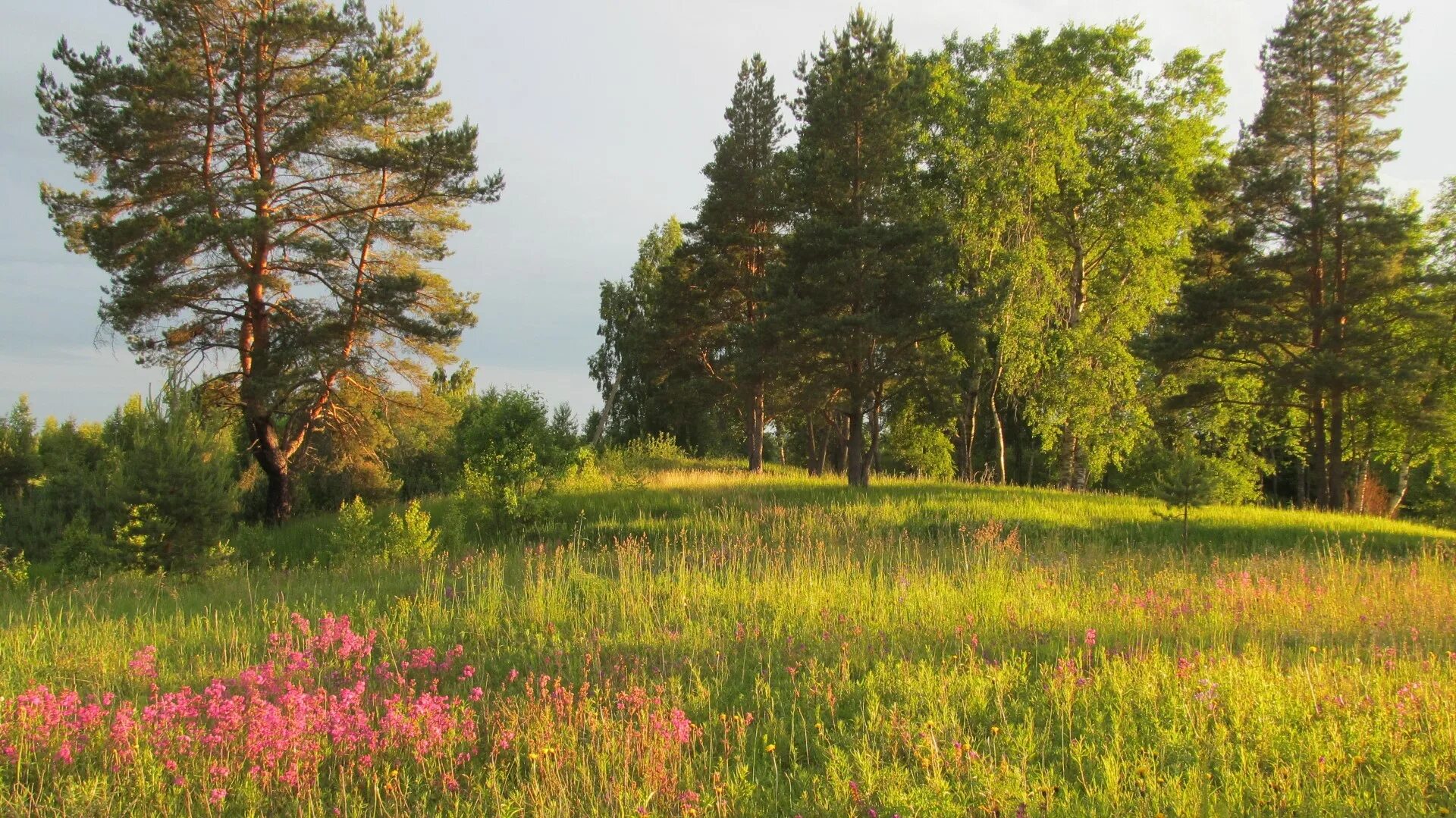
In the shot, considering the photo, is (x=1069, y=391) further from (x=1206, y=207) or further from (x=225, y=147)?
(x=225, y=147)

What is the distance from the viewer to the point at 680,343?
28.1 m

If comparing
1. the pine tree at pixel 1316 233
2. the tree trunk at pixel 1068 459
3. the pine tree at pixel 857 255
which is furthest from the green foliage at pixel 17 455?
the pine tree at pixel 1316 233

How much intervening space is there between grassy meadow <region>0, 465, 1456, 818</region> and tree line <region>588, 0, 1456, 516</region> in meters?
7.17

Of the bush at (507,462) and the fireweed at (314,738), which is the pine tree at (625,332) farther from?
the fireweed at (314,738)

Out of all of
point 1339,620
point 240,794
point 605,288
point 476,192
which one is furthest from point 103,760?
point 605,288

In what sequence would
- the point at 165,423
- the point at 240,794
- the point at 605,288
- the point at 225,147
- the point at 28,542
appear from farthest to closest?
1. the point at 605,288
2. the point at 28,542
3. the point at 225,147
4. the point at 165,423
5. the point at 240,794

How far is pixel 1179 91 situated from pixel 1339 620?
2349 centimetres

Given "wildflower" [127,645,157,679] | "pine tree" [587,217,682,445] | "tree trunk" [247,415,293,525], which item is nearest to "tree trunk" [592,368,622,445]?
"pine tree" [587,217,682,445]

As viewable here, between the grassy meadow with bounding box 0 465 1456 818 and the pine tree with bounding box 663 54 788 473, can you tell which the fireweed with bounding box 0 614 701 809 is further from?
the pine tree with bounding box 663 54 788 473

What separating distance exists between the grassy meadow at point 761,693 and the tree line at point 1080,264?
7.17 metres

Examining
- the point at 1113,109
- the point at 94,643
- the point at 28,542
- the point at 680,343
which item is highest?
the point at 1113,109

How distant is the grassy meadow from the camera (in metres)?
3.76

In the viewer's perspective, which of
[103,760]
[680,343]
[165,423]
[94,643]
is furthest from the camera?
[680,343]

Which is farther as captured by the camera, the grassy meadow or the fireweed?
the fireweed
